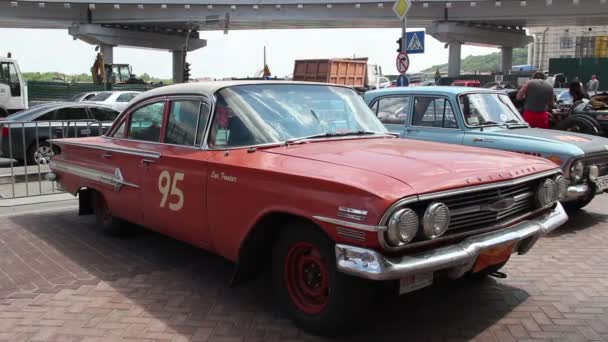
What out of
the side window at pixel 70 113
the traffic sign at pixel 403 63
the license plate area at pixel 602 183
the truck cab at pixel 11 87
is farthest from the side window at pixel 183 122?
the truck cab at pixel 11 87

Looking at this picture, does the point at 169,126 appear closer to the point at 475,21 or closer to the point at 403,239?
the point at 403,239

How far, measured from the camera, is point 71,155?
6.11 metres

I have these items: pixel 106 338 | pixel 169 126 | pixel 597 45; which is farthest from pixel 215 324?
pixel 597 45

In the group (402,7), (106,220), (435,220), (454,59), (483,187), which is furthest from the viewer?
Result: (454,59)

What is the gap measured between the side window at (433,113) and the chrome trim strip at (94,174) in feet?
13.5

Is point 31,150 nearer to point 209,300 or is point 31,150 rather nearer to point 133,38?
point 209,300

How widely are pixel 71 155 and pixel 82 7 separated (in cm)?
4056

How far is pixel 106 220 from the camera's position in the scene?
6023 mm

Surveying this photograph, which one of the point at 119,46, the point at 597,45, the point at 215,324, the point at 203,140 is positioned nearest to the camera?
the point at 215,324

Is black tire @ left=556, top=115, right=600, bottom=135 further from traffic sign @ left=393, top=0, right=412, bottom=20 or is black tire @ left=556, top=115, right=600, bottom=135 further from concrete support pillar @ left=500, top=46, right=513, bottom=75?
concrete support pillar @ left=500, top=46, right=513, bottom=75

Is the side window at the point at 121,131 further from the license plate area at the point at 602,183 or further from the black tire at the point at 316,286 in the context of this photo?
the license plate area at the point at 602,183

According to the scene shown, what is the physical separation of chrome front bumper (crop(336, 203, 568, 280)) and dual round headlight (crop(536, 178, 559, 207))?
446 mm

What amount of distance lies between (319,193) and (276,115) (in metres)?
1.24

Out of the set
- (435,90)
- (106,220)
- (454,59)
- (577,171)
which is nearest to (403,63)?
(435,90)
